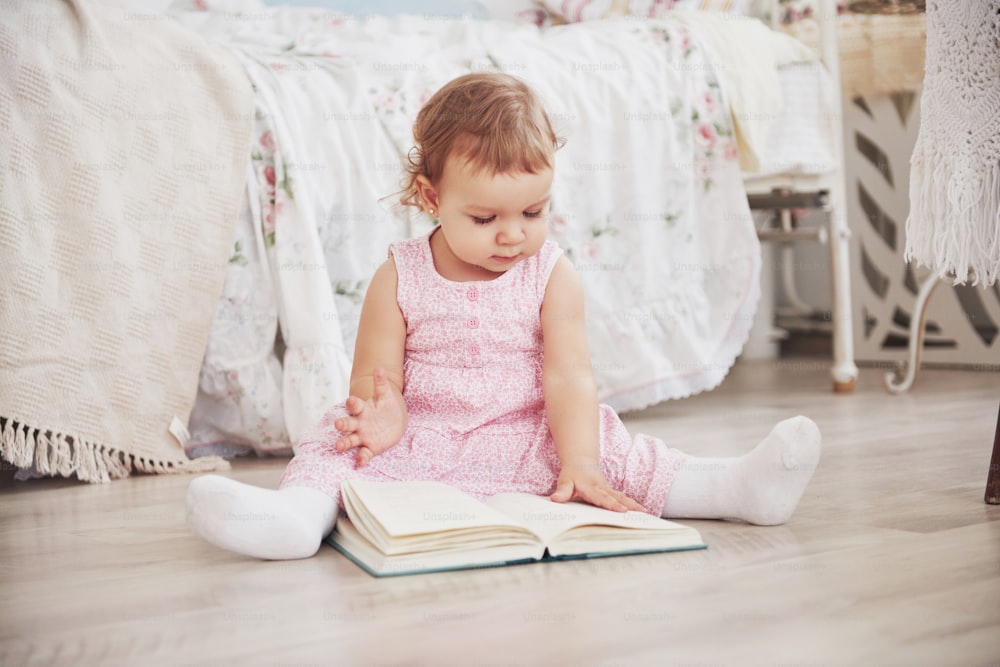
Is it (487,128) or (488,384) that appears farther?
(488,384)

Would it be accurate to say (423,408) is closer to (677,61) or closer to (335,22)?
(677,61)

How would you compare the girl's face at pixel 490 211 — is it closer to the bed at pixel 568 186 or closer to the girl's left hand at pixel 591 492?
the girl's left hand at pixel 591 492

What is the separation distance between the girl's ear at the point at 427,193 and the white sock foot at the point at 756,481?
37 cm

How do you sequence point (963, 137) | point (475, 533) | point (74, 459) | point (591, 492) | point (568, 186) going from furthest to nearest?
point (568, 186) < point (74, 459) < point (963, 137) < point (591, 492) < point (475, 533)

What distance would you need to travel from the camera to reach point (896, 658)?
0.65 metres

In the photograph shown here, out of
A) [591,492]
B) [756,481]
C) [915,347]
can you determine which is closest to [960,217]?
[756,481]

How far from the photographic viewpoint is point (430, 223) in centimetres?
176

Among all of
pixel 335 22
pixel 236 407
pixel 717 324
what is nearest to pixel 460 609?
pixel 236 407

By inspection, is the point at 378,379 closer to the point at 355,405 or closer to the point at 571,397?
the point at 355,405

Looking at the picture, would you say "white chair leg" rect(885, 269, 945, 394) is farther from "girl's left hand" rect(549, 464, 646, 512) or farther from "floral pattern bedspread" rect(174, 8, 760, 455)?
"girl's left hand" rect(549, 464, 646, 512)

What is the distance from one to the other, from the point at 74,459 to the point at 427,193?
2.02 feet

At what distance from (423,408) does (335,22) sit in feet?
4.49

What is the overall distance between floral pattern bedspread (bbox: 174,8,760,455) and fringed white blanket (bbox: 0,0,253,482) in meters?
0.07

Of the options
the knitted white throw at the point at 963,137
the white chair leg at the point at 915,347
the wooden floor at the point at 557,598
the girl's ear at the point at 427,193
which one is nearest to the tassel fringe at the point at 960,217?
the knitted white throw at the point at 963,137
